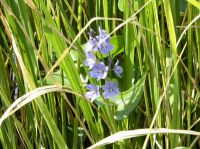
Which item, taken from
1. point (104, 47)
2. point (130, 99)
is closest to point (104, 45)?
point (104, 47)

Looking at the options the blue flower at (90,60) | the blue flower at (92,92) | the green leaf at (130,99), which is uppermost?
the blue flower at (90,60)

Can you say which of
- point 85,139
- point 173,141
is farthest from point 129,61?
point 85,139

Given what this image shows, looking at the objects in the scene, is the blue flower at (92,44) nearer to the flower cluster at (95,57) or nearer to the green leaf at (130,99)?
the flower cluster at (95,57)

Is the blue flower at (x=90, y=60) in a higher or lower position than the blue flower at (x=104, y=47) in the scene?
lower

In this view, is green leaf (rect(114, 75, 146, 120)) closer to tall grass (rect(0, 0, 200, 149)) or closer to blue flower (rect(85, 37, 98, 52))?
tall grass (rect(0, 0, 200, 149))

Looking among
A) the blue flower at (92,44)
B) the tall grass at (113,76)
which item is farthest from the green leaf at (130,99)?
the blue flower at (92,44)

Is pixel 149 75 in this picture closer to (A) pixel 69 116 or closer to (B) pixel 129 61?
(B) pixel 129 61

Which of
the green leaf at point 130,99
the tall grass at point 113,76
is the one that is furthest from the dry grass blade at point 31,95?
the green leaf at point 130,99

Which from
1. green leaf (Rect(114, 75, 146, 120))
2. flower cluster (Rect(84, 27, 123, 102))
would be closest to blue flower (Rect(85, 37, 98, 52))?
flower cluster (Rect(84, 27, 123, 102))
